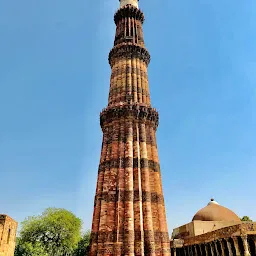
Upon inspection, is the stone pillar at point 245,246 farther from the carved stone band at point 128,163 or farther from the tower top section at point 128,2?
the tower top section at point 128,2

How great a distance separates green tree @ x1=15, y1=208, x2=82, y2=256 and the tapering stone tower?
67.5 feet

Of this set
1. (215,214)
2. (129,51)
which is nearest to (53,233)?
(215,214)

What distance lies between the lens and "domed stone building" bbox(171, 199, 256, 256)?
17.1m

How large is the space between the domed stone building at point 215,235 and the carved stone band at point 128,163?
638 centimetres

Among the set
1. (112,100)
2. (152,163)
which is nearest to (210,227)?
(152,163)

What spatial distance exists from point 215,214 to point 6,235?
21.7m

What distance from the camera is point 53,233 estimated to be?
117 feet

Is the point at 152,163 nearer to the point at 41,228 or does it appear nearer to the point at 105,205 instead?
the point at 105,205

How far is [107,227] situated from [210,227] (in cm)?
1251

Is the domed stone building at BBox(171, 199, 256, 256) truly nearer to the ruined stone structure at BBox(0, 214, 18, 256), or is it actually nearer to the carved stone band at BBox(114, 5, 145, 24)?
the ruined stone structure at BBox(0, 214, 18, 256)

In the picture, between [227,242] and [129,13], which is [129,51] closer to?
[129,13]

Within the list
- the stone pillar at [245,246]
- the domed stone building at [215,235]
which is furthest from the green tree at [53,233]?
the stone pillar at [245,246]

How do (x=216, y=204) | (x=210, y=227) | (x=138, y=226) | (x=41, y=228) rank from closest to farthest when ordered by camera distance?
(x=138, y=226), (x=210, y=227), (x=216, y=204), (x=41, y=228)

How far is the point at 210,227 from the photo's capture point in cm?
2472
